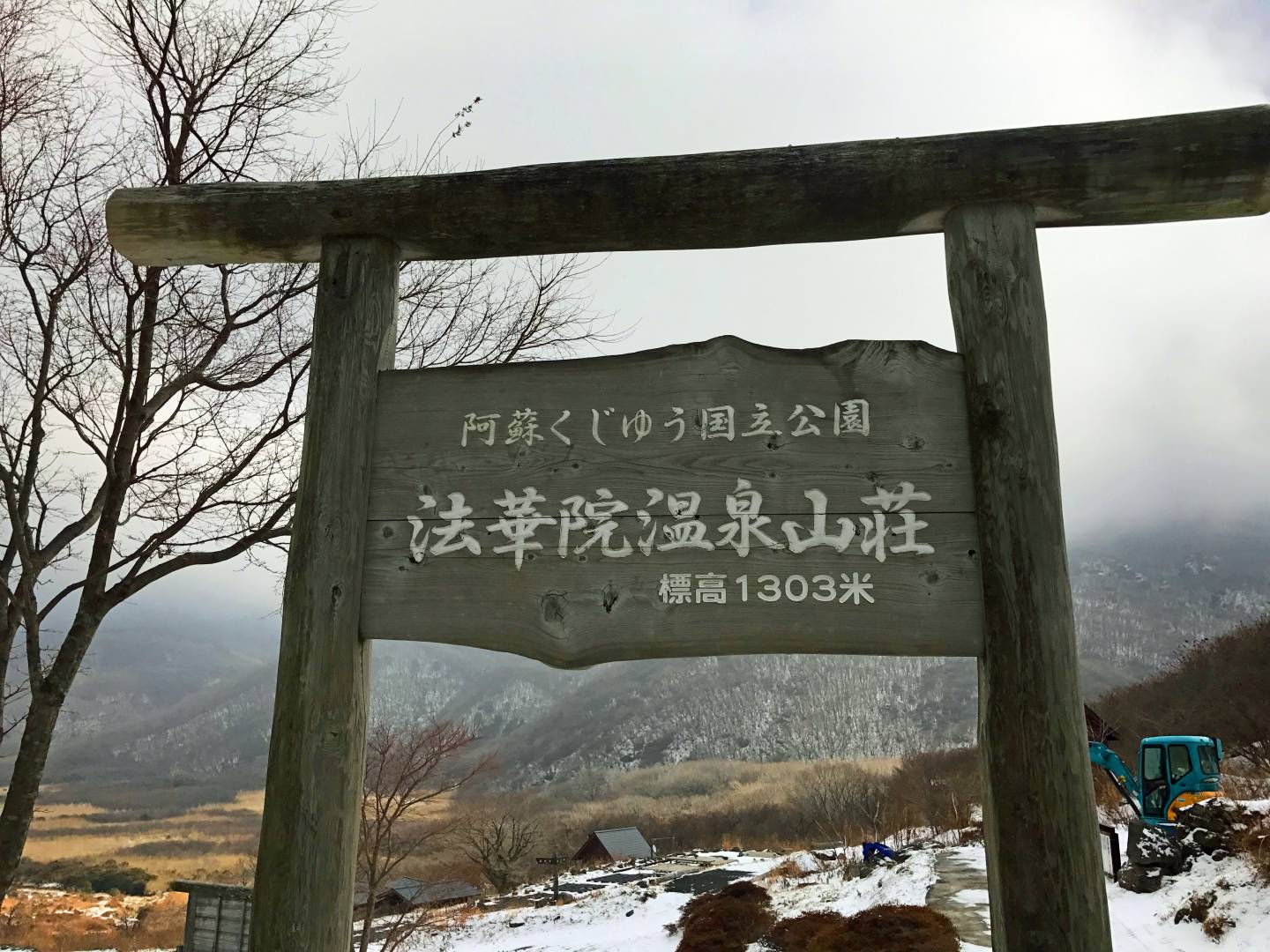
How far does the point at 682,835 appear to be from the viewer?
33.2m

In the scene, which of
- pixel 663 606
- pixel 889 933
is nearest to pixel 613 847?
pixel 889 933

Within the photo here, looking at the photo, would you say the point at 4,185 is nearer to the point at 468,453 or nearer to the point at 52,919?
the point at 468,453

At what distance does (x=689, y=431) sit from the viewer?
2246mm

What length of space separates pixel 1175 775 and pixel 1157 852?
2.10 meters

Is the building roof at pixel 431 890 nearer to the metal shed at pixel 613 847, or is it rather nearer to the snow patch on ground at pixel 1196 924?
Answer: the metal shed at pixel 613 847

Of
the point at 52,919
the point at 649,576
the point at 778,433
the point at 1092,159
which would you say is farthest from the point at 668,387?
the point at 52,919

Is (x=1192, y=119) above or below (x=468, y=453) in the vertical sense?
above

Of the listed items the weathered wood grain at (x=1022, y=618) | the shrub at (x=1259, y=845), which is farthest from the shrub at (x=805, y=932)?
the weathered wood grain at (x=1022, y=618)

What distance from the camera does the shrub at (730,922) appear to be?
A: 7598 mm

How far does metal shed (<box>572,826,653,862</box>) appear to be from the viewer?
26.2 m

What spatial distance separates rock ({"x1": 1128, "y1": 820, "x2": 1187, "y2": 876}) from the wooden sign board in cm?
957

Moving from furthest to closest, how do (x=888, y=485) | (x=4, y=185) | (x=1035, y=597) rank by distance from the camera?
(x=4, y=185)
(x=888, y=485)
(x=1035, y=597)

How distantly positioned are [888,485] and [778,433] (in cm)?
32

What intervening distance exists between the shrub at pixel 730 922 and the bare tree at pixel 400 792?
400 cm
